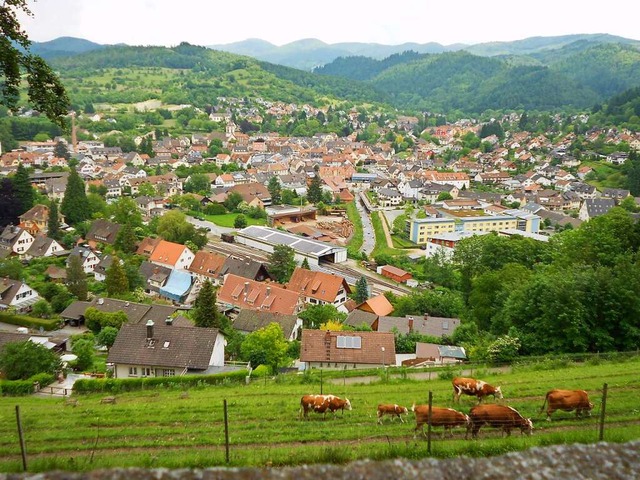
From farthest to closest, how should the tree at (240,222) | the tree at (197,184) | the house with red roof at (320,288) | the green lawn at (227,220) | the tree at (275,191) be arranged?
the tree at (197,184), the tree at (275,191), the green lawn at (227,220), the tree at (240,222), the house with red roof at (320,288)

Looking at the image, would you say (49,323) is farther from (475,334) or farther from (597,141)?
(597,141)

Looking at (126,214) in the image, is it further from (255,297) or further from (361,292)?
(361,292)

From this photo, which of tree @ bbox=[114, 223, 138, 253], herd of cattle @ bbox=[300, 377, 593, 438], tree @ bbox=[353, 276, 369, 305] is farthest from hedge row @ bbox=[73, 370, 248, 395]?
tree @ bbox=[114, 223, 138, 253]

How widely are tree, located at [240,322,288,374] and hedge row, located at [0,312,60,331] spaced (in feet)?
50.6

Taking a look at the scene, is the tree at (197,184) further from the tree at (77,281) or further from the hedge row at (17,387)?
the hedge row at (17,387)

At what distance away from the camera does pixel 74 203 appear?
52.4m

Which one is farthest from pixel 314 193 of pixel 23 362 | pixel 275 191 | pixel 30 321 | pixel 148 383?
pixel 148 383

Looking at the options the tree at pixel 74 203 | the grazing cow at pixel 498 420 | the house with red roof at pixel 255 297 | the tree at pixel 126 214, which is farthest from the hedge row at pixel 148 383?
the tree at pixel 74 203

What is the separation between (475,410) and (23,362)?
55.8 feet

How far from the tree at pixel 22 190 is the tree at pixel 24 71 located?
50.1m

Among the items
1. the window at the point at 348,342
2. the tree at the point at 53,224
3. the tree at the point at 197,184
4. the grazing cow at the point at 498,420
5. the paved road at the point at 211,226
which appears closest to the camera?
the grazing cow at the point at 498,420

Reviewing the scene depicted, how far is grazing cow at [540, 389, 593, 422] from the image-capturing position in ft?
28.0

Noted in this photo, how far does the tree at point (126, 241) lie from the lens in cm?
4497

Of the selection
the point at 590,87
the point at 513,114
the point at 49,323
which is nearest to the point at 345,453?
A: the point at 49,323
